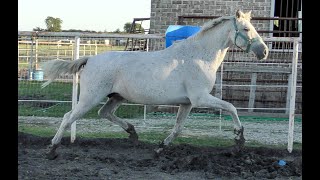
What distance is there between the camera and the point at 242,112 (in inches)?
574

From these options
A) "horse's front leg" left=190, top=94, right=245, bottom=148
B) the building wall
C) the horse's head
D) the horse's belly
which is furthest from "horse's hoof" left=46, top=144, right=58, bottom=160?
the building wall

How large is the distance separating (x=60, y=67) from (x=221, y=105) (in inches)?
105

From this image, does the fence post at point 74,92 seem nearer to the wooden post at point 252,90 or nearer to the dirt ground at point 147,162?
the dirt ground at point 147,162

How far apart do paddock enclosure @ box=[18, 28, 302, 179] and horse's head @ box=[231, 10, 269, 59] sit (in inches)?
53.0

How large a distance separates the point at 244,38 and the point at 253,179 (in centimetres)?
216

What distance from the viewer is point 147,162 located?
25.4 ft

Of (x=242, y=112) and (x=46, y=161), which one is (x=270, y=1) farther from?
(x=46, y=161)

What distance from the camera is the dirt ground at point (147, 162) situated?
695 cm

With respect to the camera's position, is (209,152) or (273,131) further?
(273,131)

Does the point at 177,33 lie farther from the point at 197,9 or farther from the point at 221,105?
the point at 197,9

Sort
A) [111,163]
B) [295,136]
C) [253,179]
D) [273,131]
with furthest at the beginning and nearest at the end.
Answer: [273,131] < [295,136] < [111,163] < [253,179]

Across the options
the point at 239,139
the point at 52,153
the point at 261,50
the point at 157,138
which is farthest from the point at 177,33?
the point at 52,153

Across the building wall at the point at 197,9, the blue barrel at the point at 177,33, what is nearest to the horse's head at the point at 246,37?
the blue barrel at the point at 177,33
